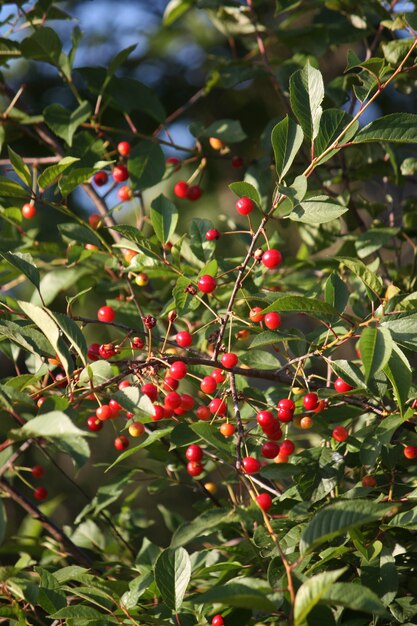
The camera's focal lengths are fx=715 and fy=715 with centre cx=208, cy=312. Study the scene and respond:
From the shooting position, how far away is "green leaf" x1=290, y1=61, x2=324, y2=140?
3.70 ft

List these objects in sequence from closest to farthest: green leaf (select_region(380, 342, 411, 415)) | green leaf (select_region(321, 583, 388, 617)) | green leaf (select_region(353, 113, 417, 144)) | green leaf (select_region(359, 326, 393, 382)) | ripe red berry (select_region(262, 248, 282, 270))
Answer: green leaf (select_region(321, 583, 388, 617)), green leaf (select_region(359, 326, 393, 382)), green leaf (select_region(380, 342, 411, 415)), green leaf (select_region(353, 113, 417, 144)), ripe red berry (select_region(262, 248, 282, 270))

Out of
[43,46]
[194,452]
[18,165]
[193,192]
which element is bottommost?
[194,452]

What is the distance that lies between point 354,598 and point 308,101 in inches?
29.4

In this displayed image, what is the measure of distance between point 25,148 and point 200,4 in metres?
1.28

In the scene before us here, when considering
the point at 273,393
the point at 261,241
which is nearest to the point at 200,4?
the point at 261,241

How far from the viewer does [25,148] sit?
2.94m

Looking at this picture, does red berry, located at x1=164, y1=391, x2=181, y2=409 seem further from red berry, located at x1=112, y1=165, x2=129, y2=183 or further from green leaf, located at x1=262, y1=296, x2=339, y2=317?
red berry, located at x1=112, y1=165, x2=129, y2=183

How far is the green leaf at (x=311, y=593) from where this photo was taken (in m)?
0.79

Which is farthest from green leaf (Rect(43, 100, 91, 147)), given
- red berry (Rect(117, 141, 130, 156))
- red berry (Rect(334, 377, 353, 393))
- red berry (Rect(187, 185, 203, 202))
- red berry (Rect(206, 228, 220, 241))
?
red berry (Rect(334, 377, 353, 393))

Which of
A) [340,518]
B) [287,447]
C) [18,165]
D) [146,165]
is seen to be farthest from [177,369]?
[146,165]

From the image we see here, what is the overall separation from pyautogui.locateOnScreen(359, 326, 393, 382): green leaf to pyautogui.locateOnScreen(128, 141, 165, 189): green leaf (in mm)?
919

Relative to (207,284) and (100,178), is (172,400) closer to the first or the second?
(207,284)

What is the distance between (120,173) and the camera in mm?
1792

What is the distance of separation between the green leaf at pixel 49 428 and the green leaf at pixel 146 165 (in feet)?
3.26
